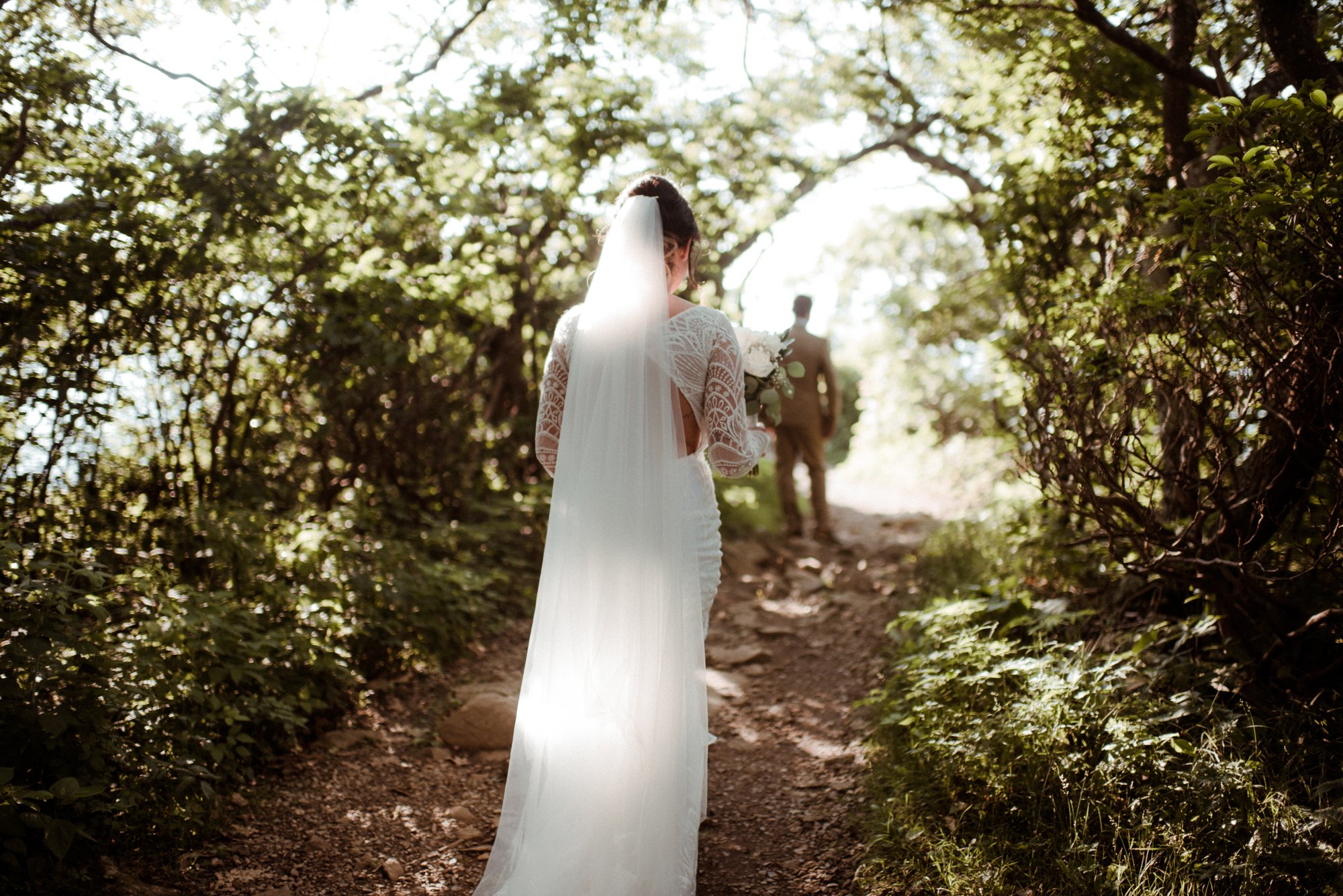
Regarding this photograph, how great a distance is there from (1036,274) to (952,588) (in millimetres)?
2186

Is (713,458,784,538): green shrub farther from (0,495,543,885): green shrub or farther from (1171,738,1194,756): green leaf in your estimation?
(1171,738,1194,756): green leaf

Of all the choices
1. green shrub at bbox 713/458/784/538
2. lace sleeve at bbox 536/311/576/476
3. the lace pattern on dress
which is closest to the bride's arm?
lace sleeve at bbox 536/311/576/476

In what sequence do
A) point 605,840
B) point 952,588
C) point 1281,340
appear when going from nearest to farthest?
point 605,840 → point 1281,340 → point 952,588

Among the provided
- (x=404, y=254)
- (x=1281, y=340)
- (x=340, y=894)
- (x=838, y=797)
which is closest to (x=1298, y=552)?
(x=1281, y=340)

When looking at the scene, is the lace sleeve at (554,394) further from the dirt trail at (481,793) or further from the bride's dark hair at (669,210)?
the dirt trail at (481,793)

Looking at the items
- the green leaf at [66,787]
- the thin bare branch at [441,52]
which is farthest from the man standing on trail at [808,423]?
the green leaf at [66,787]

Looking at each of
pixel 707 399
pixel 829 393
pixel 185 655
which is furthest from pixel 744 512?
pixel 185 655

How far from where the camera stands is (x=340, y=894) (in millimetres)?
2965

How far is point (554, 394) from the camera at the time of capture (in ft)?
10.7

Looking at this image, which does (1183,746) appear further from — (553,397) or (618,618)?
(553,397)

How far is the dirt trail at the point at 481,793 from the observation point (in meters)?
3.06

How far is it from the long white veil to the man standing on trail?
520 centimetres

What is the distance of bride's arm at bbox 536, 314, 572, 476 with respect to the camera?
320 cm

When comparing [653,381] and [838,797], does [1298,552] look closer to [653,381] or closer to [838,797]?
[838,797]
